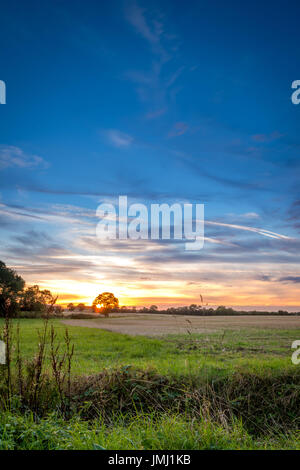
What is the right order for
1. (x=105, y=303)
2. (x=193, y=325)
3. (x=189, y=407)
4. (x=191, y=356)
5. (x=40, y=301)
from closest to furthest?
(x=189, y=407) → (x=191, y=356) → (x=40, y=301) → (x=193, y=325) → (x=105, y=303)

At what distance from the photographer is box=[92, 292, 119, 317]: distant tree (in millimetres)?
48316

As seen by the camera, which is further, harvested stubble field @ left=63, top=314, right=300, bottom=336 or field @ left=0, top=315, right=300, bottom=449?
harvested stubble field @ left=63, top=314, right=300, bottom=336

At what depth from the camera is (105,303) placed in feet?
158

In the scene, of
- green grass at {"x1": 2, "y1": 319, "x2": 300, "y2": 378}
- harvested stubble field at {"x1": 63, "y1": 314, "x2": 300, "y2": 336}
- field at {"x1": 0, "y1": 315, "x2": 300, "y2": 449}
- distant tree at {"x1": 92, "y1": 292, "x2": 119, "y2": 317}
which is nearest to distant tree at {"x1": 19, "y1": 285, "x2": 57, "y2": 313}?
field at {"x1": 0, "y1": 315, "x2": 300, "y2": 449}

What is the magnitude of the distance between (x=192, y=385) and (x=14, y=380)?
4.16 meters

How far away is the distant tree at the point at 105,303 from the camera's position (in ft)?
159

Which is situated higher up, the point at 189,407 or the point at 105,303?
the point at 105,303

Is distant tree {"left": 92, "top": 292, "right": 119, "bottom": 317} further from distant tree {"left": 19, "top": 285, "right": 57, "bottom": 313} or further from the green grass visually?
the green grass

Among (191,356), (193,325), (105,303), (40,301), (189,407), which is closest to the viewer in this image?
(189,407)

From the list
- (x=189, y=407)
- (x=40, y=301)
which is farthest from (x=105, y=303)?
(x=189, y=407)

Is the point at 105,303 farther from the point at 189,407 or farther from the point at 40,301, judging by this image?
the point at 189,407

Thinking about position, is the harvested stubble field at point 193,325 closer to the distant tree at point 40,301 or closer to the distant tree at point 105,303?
the distant tree at point 40,301
